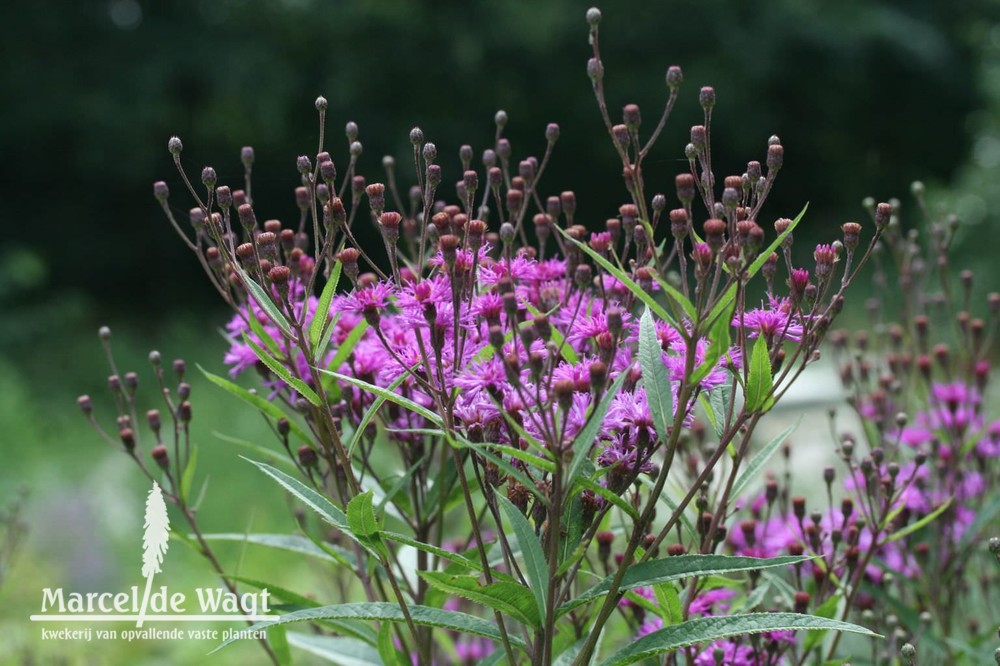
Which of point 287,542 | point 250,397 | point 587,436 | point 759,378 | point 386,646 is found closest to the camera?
point 587,436

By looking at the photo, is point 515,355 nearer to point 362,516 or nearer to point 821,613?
point 362,516

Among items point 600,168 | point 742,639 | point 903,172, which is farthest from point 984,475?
point 903,172

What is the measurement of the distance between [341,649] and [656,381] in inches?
28.2

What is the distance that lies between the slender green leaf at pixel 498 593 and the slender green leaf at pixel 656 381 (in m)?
0.21

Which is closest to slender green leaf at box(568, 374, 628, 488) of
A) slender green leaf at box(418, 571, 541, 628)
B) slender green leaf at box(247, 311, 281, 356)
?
slender green leaf at box(418, 571, 541, 628)

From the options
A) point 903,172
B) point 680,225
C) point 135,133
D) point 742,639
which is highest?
point 903,172

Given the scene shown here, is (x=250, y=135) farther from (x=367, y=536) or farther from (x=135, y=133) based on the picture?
(x=367, y=536)

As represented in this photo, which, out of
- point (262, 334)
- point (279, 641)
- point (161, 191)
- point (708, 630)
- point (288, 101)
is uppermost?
point (288, 101)

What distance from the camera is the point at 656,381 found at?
1.05 metres

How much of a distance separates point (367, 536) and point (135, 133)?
1031 cm

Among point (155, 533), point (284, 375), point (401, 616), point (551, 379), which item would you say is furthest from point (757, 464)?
point (155, 533)

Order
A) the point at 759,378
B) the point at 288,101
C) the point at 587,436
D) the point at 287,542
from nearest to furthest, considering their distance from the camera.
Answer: the point at 587,436 → the point at 759,378 → the point at 287,542 → the point at 288,101

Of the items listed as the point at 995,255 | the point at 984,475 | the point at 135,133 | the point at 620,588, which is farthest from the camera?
the point at 135,133

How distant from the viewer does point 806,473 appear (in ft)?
17.3
